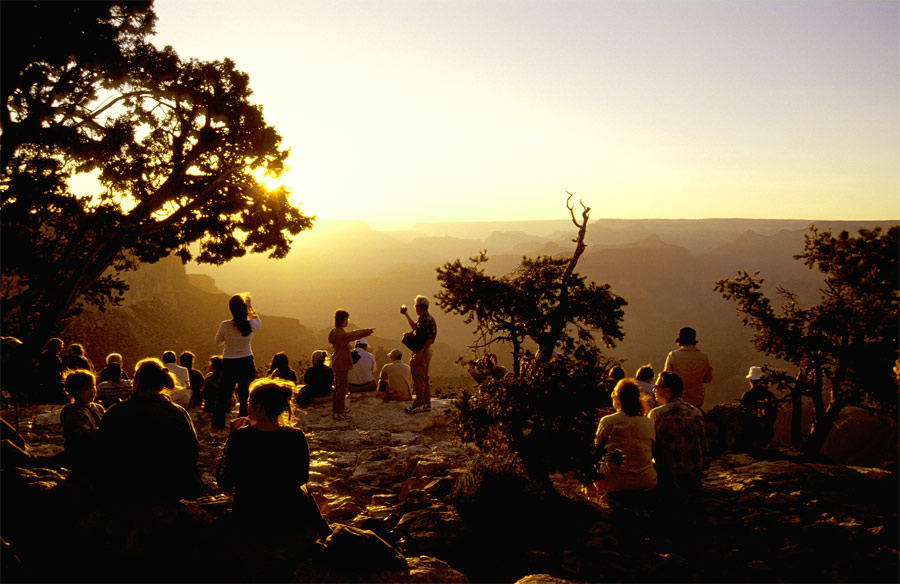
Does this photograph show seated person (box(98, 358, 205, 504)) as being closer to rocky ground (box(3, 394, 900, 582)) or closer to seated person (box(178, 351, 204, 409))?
rocky ground (box(3, 394, 900, 582))

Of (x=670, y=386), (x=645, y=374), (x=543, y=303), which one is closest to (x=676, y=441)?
(x=670, y=386)

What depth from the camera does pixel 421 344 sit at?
10500 mm

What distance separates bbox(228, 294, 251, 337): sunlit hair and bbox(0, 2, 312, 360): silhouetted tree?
4.16 m

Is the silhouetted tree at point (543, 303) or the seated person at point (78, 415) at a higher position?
the silhouetted tree at point (543, 303)

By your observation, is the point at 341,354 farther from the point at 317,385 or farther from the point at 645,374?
the point at 645,374

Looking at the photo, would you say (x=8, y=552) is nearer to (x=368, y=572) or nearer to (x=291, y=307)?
(x=368, y=572)

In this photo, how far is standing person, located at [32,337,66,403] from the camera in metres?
9.62

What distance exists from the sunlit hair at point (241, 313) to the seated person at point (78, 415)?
2792 millimetres

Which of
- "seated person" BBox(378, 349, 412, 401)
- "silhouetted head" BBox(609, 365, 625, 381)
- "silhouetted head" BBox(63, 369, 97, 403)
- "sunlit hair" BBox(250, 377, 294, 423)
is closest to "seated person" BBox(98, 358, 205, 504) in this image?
"sunlit hair" BBox(250, 377, 294, 423)

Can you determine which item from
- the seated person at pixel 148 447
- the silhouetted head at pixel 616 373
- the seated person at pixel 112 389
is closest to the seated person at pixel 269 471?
the seated person at pixel 148 447

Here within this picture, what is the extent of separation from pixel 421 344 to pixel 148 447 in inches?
257

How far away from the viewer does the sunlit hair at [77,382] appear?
5.13 m

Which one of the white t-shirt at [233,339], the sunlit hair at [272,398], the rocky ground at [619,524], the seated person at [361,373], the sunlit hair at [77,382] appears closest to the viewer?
Result: the sunlit hair at [272,398]

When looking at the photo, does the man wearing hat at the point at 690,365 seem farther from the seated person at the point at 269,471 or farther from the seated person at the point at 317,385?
the seated person at the point at 317,385
